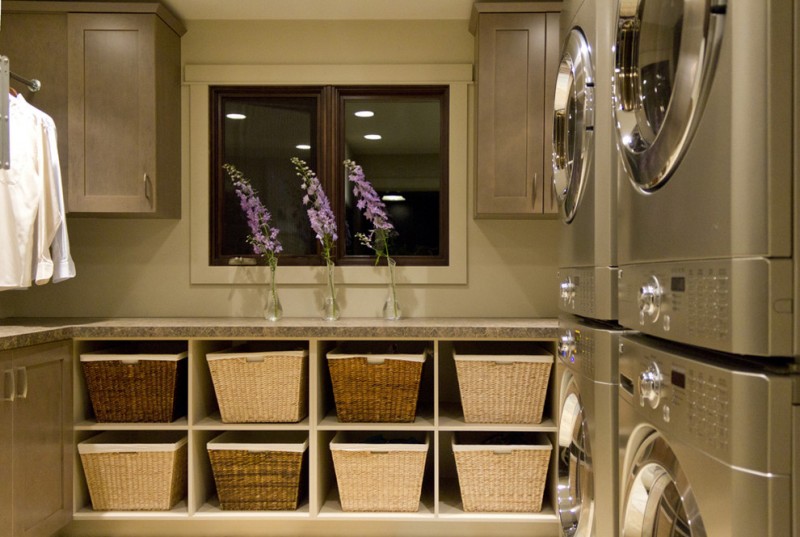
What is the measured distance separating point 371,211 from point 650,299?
197 cm

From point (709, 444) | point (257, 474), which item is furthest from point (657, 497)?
point (257, 474)

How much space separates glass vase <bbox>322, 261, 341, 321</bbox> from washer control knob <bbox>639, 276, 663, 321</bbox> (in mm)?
1966

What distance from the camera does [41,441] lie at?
8.14ft

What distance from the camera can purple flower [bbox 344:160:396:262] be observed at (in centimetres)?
308

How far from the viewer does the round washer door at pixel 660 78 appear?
97 cm

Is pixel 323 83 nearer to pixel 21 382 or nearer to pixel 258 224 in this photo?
pixel 258 224

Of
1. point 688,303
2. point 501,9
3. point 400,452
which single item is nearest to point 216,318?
point 400,452

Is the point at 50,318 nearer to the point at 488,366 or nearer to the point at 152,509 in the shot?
the point at 152,509

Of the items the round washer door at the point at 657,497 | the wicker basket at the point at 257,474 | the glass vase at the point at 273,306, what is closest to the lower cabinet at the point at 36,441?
the wicker basket at the point at 257,474

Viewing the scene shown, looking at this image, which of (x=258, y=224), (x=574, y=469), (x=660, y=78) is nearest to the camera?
(x=660, y=78)

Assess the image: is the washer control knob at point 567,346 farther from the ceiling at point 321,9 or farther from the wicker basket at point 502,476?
the ceiling at point 321,9

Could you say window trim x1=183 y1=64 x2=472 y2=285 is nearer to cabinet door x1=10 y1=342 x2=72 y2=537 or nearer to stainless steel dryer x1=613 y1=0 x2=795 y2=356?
cabinet door x1=10 y1=342 x2=72 y2=537

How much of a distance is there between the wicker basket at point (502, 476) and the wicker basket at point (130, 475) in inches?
47.3

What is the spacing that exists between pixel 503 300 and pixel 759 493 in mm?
2413
